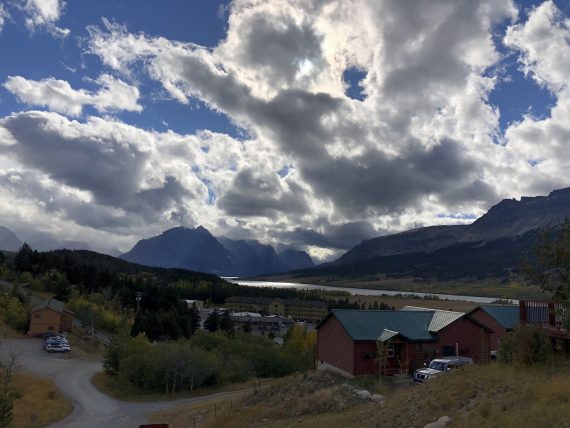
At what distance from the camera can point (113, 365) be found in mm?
60562

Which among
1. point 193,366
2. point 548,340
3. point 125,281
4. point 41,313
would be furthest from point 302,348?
point 125,281

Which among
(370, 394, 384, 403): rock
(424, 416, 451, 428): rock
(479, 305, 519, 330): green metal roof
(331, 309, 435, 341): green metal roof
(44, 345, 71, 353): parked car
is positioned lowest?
(44, 345, 71, 353): parked car

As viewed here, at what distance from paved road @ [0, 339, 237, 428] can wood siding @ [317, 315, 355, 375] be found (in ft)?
52.5

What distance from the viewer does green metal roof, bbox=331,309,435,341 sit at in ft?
133

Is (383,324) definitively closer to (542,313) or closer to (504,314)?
Answer: (542,313)

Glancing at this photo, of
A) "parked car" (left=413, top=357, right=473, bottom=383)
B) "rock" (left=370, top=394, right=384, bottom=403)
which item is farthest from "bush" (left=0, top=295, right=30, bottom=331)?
"parked car" (left=413, top=357, right=473, bottom=383)

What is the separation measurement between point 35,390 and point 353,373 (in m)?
34.8

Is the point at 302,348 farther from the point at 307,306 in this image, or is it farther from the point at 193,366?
the point at 307,306

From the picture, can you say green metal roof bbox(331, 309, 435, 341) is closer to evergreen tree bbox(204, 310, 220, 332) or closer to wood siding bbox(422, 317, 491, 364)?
wood siding bbox(422, 317, 491, 364)

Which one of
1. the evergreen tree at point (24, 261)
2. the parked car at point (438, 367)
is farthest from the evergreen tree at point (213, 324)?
the parked car at point (438, 367)

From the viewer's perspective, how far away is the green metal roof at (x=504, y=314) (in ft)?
168

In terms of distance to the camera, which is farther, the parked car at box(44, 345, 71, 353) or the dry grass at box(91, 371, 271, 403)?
the parked car at box(44, 345, 71, 353)

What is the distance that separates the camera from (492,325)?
169 ft

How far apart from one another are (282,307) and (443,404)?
533 ft
